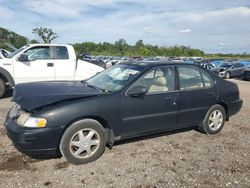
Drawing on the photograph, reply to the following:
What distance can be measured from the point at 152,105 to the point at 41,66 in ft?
18.6

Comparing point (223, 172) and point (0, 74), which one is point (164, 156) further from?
point (0, 74)

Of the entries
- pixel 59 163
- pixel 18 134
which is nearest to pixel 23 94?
pixel 18 134

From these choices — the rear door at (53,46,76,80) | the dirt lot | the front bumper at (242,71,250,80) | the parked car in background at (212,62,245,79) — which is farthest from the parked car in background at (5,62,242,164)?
the parked car in background at (212,62,245,79)

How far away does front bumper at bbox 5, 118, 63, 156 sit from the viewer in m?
4.18

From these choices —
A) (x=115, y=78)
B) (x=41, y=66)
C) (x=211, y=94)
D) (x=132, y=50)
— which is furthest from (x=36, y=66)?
(x=132, y=50)

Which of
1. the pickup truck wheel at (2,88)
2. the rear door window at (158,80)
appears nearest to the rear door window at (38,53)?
the pickup truck wheel at (2,88)

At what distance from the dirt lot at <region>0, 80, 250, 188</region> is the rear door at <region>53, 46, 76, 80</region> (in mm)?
4371

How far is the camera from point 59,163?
180 inches

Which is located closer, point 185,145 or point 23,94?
point 23,94

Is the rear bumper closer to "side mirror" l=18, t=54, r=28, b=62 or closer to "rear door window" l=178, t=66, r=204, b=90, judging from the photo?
"rear door window" l=178, t=66, r=204, b=90

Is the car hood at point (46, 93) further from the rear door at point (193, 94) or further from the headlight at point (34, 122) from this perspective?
the rear door at point (193, 94)

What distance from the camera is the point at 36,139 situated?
13.7ft

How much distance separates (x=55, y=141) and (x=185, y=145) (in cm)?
241

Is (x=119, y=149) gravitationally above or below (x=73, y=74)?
below
